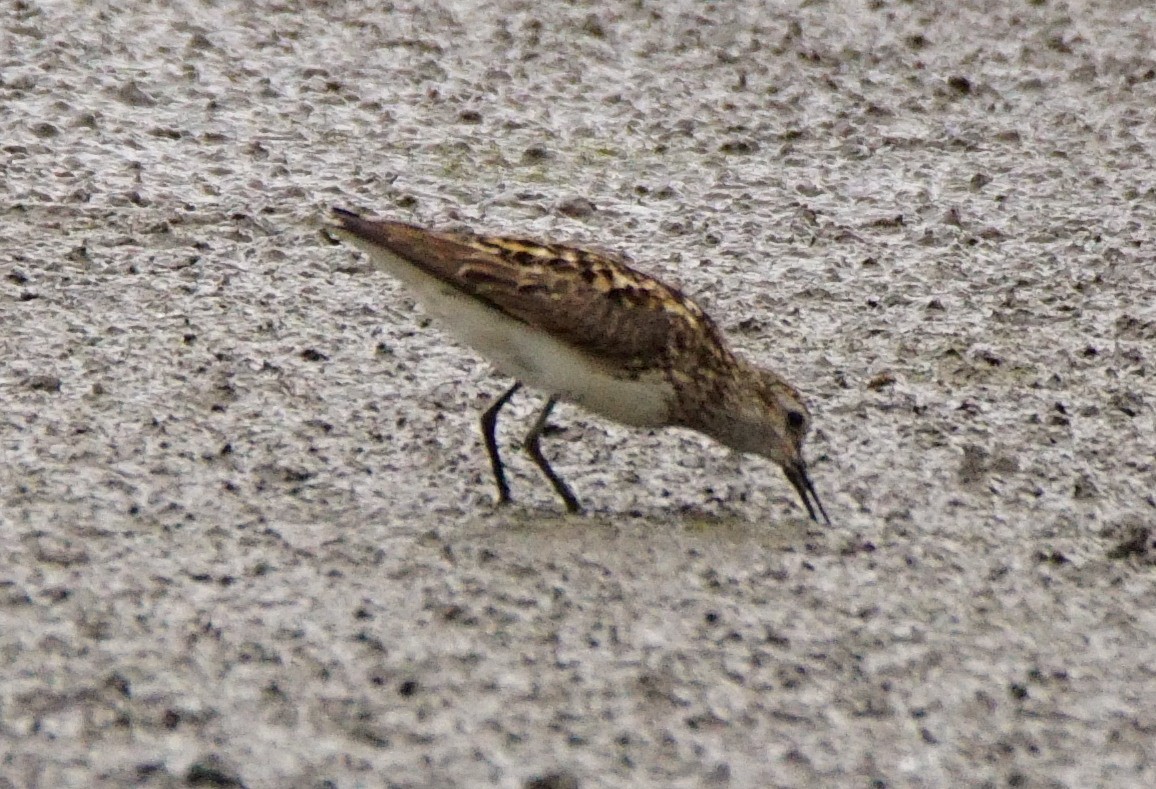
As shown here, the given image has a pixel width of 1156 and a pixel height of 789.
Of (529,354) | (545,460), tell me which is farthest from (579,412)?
(529,354)

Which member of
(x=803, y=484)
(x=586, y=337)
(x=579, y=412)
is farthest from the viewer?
(x=579, y=412)

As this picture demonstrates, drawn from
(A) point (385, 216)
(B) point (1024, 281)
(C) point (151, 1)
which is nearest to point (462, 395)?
(A) point (385, 216)

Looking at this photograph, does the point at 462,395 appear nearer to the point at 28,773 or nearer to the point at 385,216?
the point at 385,216

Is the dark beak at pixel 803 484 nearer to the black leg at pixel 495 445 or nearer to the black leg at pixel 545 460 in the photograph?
the black leg at pixel 545 460

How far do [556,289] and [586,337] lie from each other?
0.18 m

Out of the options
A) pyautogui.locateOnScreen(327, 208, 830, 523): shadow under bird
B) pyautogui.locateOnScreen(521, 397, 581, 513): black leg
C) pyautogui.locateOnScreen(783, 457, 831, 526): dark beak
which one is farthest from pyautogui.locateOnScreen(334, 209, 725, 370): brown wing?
pyautogui.locateOnScreen(783, 457, 831, 526): dark beak

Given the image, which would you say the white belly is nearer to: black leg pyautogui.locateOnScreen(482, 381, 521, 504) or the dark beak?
black leg pyautogui.locateOnScreen(482, 381, 521, 504)

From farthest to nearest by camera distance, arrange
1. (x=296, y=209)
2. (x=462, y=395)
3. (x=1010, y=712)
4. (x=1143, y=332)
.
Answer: (x=296, y=209) → (x=1143, y=332) → (x=462, y=395) → (x=1010, y=712)

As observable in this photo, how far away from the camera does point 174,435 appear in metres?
6.95

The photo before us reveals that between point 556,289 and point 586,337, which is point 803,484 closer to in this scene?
point 586,337

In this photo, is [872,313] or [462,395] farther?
[872,313]

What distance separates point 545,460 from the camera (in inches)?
266

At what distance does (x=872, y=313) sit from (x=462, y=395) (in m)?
1.87

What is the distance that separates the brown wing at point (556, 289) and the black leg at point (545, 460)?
1.04 feet
